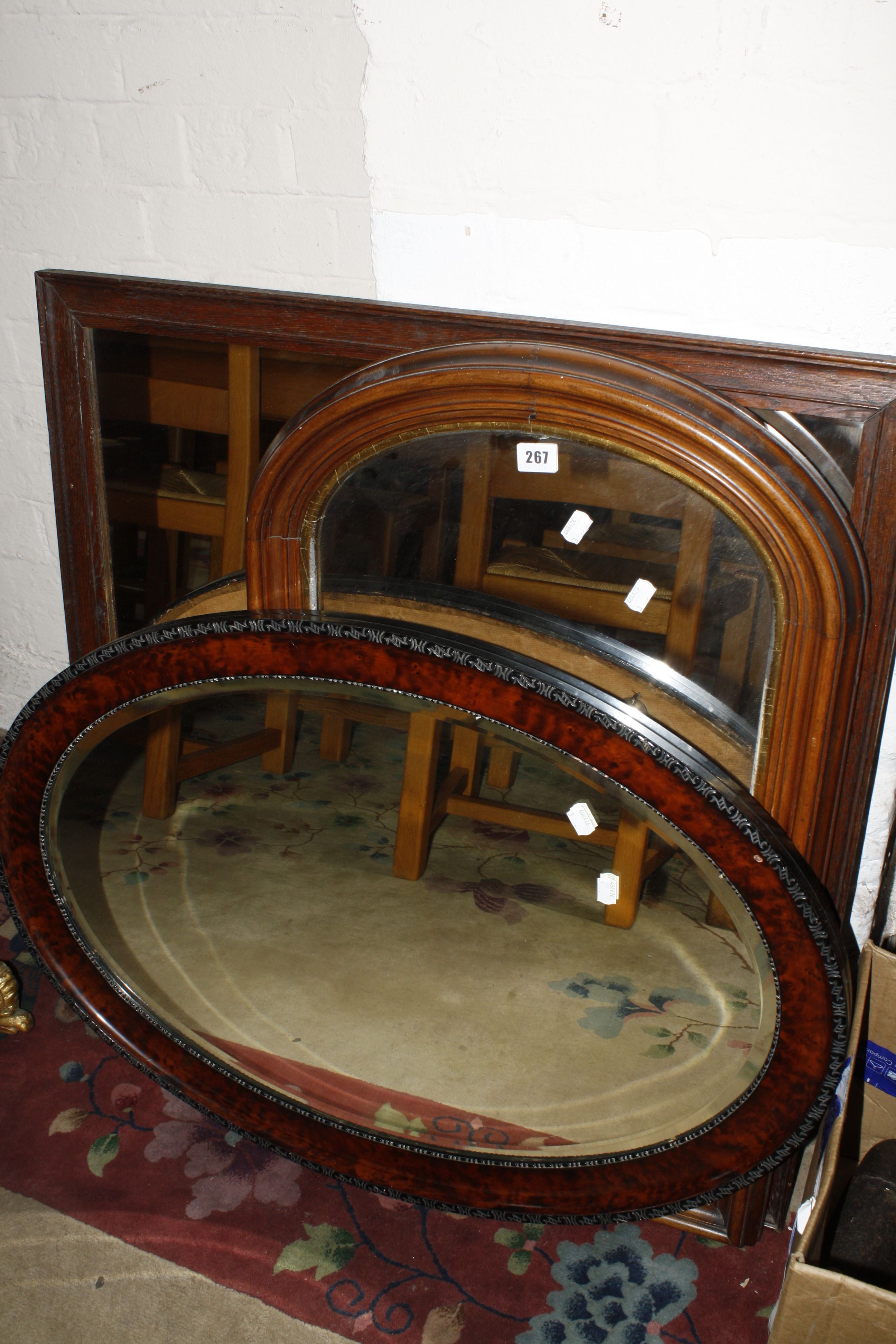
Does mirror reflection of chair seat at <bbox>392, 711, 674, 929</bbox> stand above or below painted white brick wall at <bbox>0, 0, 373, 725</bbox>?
below

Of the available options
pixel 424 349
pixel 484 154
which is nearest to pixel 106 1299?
pixel 424 349

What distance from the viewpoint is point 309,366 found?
0.99 m

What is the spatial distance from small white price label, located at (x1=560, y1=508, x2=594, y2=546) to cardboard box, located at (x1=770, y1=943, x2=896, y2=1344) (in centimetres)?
49

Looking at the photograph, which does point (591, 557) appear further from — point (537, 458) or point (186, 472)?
point (186, 472)

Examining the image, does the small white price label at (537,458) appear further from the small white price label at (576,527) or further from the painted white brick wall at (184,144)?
the painted white brick wall at (184,144)

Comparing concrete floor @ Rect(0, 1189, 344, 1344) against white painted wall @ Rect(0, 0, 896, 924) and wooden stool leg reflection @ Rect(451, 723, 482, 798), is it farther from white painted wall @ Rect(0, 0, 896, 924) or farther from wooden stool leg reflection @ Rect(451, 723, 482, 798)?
white painted wall @ Rect(0, 0, 896, 924)

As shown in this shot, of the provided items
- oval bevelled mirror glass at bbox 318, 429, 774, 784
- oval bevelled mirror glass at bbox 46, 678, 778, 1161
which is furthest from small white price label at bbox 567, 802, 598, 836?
oval bevelled mirror glass at bbox 318, 429, 774, 784

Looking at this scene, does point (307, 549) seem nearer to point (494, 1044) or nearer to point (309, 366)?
point (309, 366)

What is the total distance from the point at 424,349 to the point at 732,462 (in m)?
0.31

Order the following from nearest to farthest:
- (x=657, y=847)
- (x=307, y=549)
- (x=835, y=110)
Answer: (x=835, y=110) < (x=657, y=847) < (x=307, y=549)

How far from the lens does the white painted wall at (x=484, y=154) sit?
78cm

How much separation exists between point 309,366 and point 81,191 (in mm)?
356

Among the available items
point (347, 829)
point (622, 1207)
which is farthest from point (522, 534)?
point (622, 1207)

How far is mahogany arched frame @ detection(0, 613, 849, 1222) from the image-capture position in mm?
766
